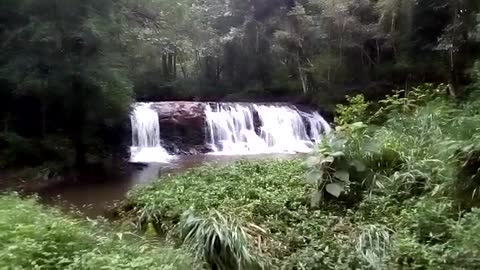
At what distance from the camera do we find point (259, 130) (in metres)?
16.6

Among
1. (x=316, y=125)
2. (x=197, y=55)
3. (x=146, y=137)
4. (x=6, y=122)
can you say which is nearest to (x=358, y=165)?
(x=6, y=122)

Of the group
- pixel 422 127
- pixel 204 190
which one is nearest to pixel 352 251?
pixel 204 190

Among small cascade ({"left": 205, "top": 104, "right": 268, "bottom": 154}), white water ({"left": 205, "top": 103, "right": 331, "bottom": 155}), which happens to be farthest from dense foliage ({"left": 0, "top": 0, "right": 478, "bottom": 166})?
small cascade ({"left": 205, "top": 104, "right": 268, "bottom": 154})

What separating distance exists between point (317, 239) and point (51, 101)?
8.77 metres

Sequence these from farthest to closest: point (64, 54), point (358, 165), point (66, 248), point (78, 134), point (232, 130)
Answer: point (232, 130), point (78, 134), point (64, 54), point (358, 165), point (66, 248)

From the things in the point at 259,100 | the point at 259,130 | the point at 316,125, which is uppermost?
the point at 259,100

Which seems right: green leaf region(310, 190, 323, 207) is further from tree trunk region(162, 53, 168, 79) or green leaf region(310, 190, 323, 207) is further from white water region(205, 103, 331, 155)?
tree trunk region(162, 53, 168, 79)

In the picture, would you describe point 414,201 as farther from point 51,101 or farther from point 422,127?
point 51,101

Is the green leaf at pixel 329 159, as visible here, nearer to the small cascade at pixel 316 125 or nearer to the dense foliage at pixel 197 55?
the dense foliage at pixel 197 55

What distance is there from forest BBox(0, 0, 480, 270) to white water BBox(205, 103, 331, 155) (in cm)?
191

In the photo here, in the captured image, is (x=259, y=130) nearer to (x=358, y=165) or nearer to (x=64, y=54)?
(x=64, y=54)

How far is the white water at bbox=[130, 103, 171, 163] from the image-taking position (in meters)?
14.5

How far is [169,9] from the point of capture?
59.9 feet

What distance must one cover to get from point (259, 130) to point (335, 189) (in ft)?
35.4
